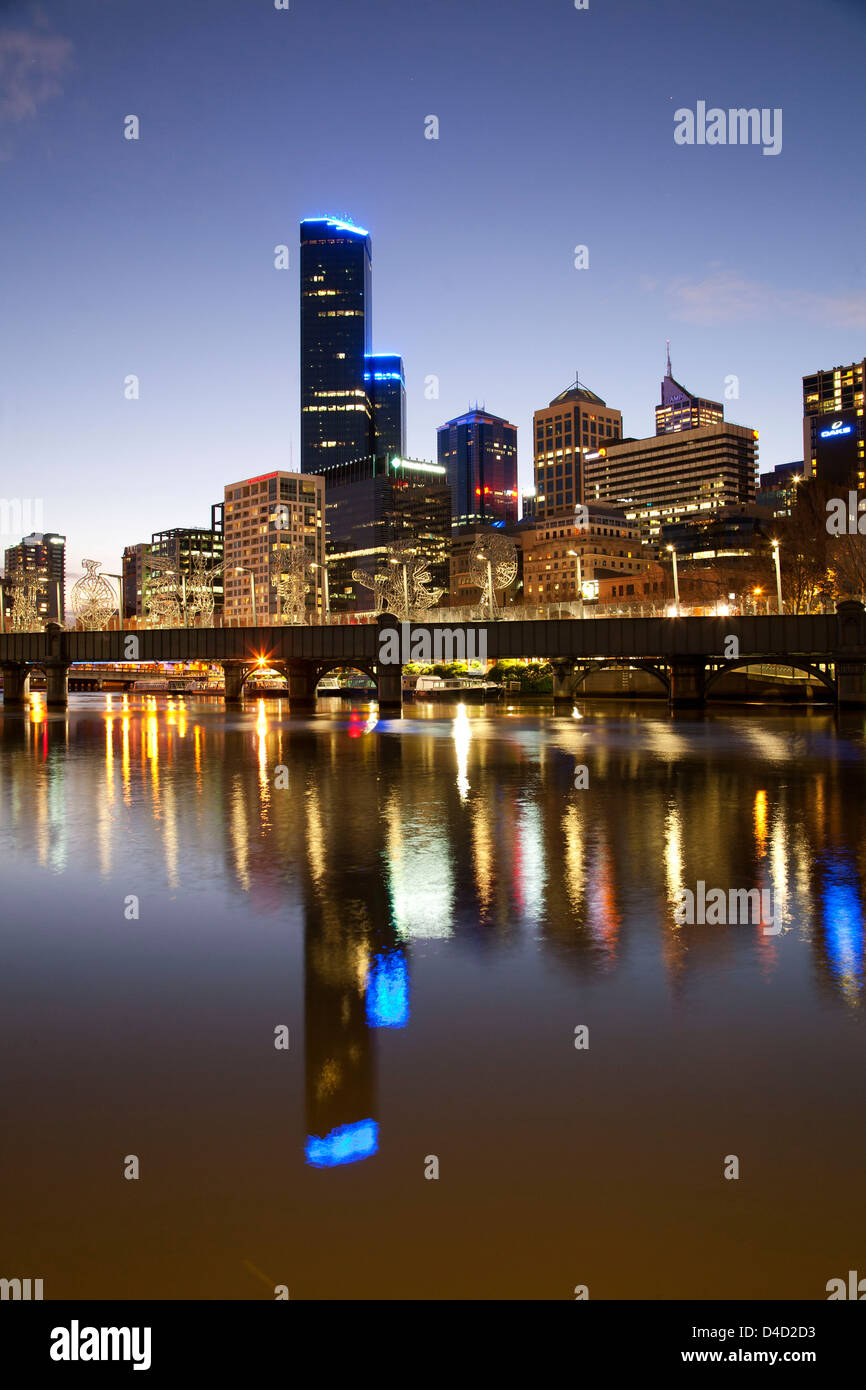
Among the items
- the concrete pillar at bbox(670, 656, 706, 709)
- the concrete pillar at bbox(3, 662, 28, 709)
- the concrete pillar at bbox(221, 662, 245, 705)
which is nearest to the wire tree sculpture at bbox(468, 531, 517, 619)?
the concrete pillar at bbox(670, 656, 706, 709)

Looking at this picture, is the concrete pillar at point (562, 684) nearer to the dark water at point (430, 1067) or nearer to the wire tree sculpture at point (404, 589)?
the wire tree sculpture at point (404, 589)

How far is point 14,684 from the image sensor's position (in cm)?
10719

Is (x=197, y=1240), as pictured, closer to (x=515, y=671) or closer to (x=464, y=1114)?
(x=464, y=1114)

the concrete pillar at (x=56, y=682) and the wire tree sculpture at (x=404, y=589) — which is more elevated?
the wire tree sculpture at (x=404, y=589)

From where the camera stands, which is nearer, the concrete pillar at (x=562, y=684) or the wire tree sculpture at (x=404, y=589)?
the concrete pillar at (x=562, y=684)

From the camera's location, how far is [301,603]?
130 metres

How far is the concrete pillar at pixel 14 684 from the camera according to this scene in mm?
104688

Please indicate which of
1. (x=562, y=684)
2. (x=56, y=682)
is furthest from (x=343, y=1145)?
(x=56, y=682)

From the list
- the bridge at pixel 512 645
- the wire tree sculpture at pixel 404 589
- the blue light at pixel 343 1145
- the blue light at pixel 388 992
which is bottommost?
the blue light at pixel 388 992

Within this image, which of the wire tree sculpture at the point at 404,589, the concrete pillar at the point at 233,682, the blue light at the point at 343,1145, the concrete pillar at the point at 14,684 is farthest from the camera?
the wire tree sculpture at the point at 404,589

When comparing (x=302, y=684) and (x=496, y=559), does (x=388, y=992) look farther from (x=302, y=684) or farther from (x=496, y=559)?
(x=496, y=559)

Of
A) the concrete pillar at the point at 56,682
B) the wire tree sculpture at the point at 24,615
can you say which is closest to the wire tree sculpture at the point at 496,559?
the concrete pillar at the point at 56,682

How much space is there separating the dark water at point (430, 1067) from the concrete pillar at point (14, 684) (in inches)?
3667
